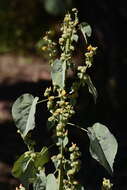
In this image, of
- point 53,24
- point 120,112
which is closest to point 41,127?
point 120,112

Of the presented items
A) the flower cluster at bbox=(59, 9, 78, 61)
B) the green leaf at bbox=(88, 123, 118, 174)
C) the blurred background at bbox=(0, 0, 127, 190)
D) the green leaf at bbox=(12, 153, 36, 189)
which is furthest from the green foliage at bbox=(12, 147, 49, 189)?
the blurred background at bbox=(0, 0, 127, 190)

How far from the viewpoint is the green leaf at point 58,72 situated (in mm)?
1987

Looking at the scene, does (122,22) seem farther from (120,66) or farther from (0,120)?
(0,120)

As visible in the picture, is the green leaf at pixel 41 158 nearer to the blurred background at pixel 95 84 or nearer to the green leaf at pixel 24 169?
the green leaf at pixel 24 169

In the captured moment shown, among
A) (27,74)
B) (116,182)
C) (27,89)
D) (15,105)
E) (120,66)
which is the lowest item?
(15,105)

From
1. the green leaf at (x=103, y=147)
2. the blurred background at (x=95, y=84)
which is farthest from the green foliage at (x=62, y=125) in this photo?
the blurred background at (x=95, y=84)

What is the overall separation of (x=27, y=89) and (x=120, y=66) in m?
1.68

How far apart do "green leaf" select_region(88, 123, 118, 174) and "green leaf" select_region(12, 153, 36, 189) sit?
0.22 meters

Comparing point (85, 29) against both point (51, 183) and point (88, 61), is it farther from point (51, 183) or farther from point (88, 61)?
point (51, 183)

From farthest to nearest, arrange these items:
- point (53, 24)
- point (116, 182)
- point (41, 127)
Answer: point (53, 24) → point (41, 127) → point (116, 182)

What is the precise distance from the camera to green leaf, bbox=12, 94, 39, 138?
195cm

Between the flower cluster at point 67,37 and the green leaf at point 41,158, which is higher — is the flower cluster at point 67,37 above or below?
above

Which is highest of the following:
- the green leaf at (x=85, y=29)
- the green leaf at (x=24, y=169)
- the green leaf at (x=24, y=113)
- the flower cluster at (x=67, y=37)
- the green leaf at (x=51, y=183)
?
the green leaf at (x=85, y=29)

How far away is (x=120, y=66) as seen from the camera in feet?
25.5
